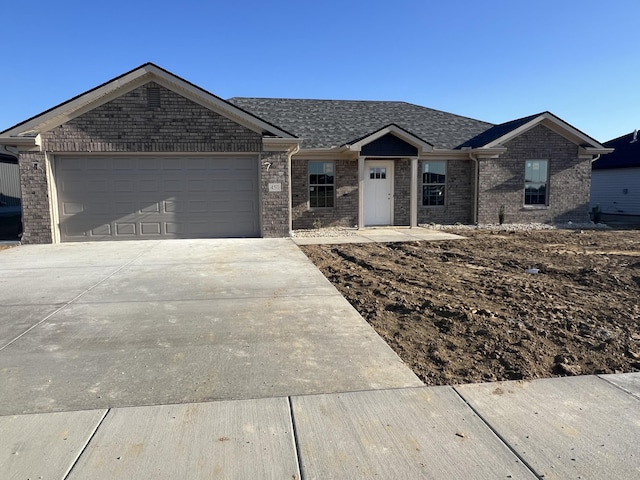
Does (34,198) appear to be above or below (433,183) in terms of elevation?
below

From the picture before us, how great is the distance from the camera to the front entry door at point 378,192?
17.1m

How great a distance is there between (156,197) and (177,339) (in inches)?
365

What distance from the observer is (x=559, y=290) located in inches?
273

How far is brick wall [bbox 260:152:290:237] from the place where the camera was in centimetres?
1345

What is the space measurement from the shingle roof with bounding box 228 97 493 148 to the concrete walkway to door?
40.4 ft

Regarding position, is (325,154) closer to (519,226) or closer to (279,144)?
(279,144)

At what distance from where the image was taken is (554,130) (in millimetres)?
17875

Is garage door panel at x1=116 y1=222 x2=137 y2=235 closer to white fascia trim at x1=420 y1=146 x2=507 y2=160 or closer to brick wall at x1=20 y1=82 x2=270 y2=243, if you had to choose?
brick wall at x1=20 y1=82 x2=270 y2=243

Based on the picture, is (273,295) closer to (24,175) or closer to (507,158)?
(24,175)

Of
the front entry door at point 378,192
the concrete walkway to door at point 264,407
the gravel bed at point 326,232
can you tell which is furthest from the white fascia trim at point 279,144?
the concrete walkway to door at point 264,407

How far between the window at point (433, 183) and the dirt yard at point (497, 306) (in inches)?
260

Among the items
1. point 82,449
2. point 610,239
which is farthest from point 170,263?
point 610,239

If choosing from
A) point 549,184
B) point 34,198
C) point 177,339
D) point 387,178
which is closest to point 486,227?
point 549,184

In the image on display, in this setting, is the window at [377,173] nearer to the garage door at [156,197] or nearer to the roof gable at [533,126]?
the roof gable at [533,126]
